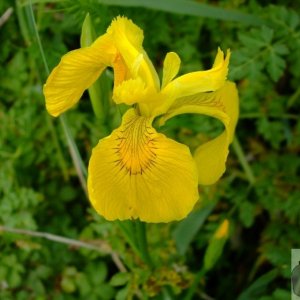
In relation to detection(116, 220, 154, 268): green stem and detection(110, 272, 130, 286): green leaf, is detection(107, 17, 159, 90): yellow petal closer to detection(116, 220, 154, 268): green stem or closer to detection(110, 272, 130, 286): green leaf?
Answer: detection(116, 220, 154, 268): green stem

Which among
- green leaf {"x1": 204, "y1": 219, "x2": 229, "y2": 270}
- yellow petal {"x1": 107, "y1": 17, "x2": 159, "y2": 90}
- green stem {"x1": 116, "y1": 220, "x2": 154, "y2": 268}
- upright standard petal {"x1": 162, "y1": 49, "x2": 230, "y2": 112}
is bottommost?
green leaf {"x1": 204, "y1": 219, "x2": 229, "y2": 270}

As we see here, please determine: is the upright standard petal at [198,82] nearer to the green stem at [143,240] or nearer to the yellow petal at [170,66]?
the yellow petal at [170,66]

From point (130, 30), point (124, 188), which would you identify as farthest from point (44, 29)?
point (124, 188)

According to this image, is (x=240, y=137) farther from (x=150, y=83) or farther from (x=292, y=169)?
(x=150, y=83)

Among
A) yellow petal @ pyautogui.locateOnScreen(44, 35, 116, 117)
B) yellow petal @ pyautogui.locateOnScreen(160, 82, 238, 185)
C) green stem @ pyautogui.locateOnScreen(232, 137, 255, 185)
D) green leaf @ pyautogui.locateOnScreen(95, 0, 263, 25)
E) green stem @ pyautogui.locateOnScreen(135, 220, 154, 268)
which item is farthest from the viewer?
green stem @ pyautogui.locateOnScreen(232, 137, 255, 185)

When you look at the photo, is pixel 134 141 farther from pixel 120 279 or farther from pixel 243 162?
pixel 243 162

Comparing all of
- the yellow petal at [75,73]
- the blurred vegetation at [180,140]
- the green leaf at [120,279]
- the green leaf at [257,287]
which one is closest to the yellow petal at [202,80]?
the yellow petal at [75,73]

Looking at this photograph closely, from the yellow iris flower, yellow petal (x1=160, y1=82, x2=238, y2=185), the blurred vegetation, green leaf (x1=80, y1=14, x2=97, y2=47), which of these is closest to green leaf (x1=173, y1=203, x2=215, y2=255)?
the blurred vegetation

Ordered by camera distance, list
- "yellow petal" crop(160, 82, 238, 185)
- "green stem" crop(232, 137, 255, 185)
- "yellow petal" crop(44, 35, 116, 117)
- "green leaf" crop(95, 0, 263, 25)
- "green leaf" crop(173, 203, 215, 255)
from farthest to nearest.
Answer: "green stem" crop(232, 137, 255, 185) → "green leaf" crop(173, 203, 215, 255) → "green leaf" crop(95, 0, 263, 25) → "yellow petal" crop(160, 82, 238, 185) → "yellow petal" crop(44, 35, 116, 117)

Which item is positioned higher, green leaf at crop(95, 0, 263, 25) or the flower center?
green leaf at crop(95, 0, 263, 25)
